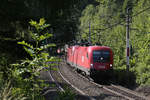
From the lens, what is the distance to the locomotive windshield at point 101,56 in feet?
55.6

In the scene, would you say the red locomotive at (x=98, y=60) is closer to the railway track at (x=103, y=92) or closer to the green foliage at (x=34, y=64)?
the railway track at (x=103, y=92)

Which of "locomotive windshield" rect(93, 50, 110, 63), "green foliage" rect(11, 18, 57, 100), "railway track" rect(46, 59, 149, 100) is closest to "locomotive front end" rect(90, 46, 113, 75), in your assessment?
"locomotive windshield" rect(93, 50, 110, 63)

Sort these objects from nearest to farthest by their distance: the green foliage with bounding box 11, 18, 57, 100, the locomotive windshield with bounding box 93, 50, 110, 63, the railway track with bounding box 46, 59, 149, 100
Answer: the green foliage with bounding box 11, 18, 57, 100 < the railway track with bounding box 46, 59, 149, 100 < the locomotive windshield with bounding box 93, 50, 110, 63

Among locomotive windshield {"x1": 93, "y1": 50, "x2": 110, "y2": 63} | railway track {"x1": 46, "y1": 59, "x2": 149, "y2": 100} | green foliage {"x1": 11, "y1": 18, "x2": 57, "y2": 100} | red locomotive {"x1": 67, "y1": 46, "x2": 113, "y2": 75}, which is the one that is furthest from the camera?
locomotive windshield {"x1": 93, "y1": 50, "x2": 110, "y2": 63}

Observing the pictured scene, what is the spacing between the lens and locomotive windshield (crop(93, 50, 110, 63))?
55.6ft

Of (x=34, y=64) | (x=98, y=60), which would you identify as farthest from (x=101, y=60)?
(x=34, y=64)

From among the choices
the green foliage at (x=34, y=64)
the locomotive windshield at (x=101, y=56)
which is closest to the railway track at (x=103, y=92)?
the locomotive windshield at (x=101, y=56)

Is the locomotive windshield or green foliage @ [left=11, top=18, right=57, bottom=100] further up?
green foliage @ [left=11, top=18, right=57, bottom=100]

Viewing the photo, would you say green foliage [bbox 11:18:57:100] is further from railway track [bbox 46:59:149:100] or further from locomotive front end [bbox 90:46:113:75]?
locomotive front end [bbox 90:46:113:75]

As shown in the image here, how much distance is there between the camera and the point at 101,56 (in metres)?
17.1

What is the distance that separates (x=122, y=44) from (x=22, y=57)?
18.6 metres

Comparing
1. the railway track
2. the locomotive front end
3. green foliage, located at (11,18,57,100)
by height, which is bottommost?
the railway track

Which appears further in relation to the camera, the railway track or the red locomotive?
the red locomotive

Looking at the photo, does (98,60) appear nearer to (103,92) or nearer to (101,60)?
(101,60)
